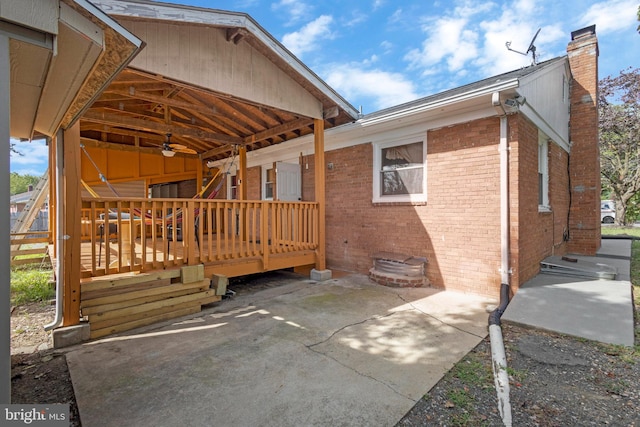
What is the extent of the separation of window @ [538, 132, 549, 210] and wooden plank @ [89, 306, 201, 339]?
21.0 ft

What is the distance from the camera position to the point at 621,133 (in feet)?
56.7

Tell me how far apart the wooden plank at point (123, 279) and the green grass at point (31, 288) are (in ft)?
7.02

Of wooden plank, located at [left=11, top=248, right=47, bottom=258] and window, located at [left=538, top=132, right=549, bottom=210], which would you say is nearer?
window, located at [left=538, top=132, right=549, bottom=210]

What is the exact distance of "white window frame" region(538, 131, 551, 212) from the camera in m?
5.84

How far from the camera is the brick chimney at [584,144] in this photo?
705 centimetres

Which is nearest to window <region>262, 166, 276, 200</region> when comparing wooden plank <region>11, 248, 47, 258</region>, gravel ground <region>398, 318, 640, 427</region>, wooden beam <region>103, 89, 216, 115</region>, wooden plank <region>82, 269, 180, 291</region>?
wooden beam <region>103, 89, 216, 115</region>

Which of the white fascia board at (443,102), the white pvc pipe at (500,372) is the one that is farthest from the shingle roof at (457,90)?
the white pvc pipe at (500,372)

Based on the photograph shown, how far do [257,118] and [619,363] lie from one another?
22.0 ft

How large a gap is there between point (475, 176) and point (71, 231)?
5.49 metres

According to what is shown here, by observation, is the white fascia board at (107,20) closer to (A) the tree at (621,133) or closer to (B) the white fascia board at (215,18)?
(B) the white fascia board at (215,18)

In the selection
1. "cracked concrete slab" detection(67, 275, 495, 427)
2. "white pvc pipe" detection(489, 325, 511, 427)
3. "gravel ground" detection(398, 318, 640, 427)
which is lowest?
"gravel ground" detection(398, 318, 640, 427)

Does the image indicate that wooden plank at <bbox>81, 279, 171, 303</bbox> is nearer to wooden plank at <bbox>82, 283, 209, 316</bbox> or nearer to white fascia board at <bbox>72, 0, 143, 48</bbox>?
wooden plank at <bbox>82, 283, 209, 316</bbox>

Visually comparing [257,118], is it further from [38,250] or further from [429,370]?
[38,250]

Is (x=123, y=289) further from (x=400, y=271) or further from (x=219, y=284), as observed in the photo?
(x=400, y=271)
